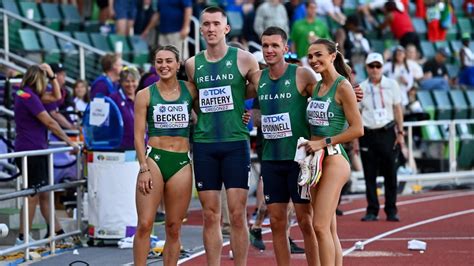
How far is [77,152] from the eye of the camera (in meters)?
14.5

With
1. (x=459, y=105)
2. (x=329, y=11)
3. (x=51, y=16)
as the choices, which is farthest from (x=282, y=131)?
(x=329, y=11)

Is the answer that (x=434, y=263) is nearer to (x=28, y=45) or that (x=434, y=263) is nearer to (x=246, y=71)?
(x=246, y=71)

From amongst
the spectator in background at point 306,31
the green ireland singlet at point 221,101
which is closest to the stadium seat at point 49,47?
the spectator in background at point 306,31

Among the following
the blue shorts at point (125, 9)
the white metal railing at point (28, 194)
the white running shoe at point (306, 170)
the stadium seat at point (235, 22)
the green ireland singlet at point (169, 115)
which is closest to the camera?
the white running shoe at point (306, 170)

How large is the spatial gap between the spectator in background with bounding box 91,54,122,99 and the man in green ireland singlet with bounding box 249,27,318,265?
457cm

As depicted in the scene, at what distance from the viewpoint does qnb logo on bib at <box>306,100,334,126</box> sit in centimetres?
1048

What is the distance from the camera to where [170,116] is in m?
10.9

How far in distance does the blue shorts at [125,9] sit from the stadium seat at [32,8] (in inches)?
52.1

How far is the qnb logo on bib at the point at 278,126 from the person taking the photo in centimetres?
1072

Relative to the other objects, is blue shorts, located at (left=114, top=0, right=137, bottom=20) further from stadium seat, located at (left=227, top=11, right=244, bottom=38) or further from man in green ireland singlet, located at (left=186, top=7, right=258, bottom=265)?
man in green ireland singlet, located at (left=186, top=7, right=258, bottom=265)

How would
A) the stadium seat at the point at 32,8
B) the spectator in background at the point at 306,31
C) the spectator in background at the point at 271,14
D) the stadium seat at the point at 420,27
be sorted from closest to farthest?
the stadium seat at the point at 32,8 < the spectator in background at the point at 306,31 < the spectator in background at the point at 271,14 < the stadium seat at the point at 420,27

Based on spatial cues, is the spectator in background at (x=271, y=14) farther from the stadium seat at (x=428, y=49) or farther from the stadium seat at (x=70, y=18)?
the stadium seat at (x=428, y=49)

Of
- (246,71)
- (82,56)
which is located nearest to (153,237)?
(246,71)

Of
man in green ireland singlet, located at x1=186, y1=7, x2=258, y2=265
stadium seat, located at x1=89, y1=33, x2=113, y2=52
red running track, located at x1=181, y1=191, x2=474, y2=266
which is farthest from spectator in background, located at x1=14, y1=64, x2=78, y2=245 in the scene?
stadium seat, located at x1=89, y1=33, x2=113, y2=52
